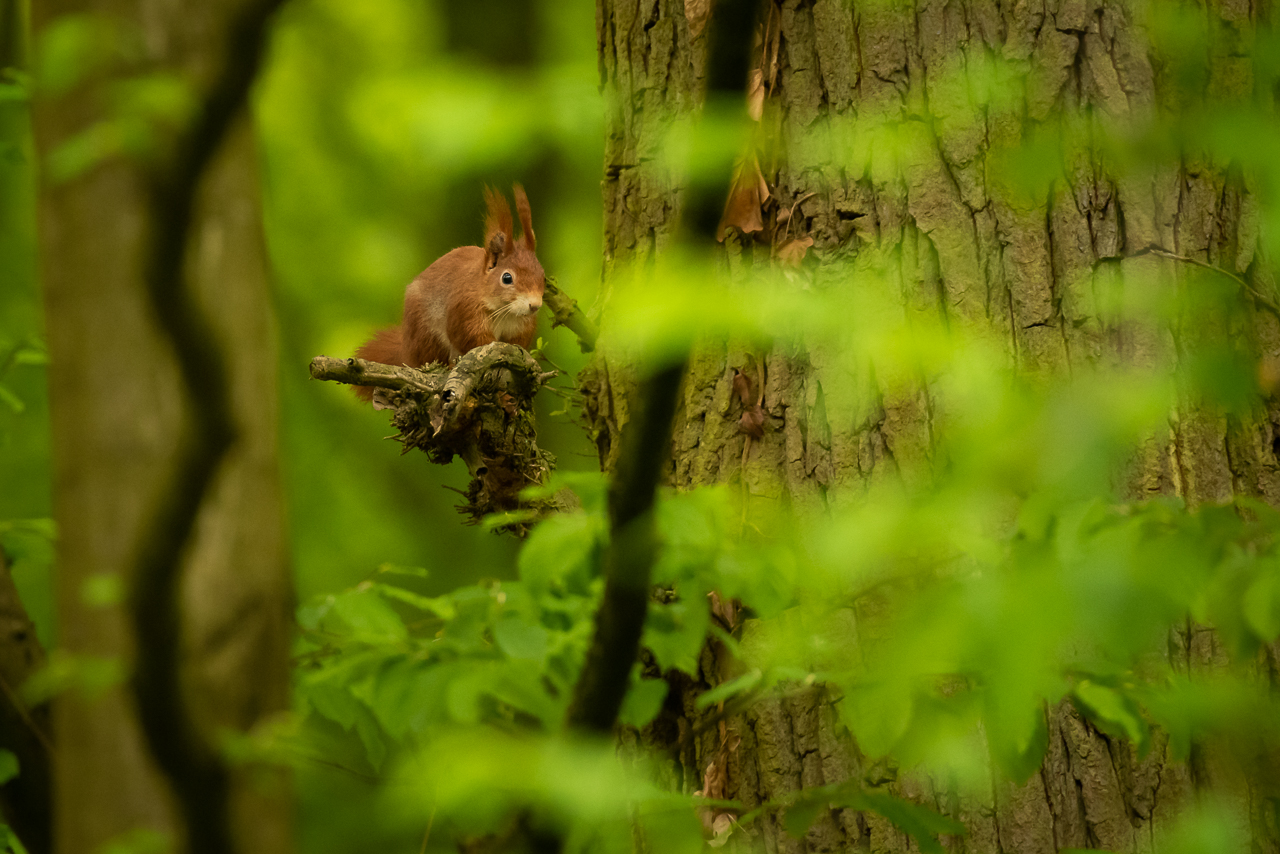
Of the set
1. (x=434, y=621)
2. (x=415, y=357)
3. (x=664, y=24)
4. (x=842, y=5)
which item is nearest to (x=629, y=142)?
(x=664, y=24)

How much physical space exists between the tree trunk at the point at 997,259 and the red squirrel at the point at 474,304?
81.2 inches

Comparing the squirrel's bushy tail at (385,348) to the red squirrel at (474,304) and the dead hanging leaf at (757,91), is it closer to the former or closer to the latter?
the red squirrel at (474,304)

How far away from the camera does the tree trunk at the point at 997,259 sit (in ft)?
5.57

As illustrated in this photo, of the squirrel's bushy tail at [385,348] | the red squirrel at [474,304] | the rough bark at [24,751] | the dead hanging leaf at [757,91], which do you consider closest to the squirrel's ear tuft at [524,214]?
the red squirrel at [474,304]

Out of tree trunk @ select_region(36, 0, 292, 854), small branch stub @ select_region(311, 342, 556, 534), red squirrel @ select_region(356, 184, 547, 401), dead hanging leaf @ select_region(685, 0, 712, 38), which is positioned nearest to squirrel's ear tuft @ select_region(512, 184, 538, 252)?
red squirrel @ select_region(356, 184, 547, 401)

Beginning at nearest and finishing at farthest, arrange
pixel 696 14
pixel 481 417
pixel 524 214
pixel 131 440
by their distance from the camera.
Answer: pixel 131 440
pixel 696 14
pixel 481 417
pixel 524 214

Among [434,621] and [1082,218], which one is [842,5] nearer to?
[1082,218]

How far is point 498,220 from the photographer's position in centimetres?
393

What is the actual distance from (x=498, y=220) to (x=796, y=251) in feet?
7.29

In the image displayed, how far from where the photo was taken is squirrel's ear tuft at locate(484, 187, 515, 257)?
3887mm

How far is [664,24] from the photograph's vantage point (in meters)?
2.12

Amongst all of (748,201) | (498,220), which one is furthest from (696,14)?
(498,220)

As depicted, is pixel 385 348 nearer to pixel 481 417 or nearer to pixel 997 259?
pixel 481 417

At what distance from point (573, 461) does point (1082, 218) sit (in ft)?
17.8
